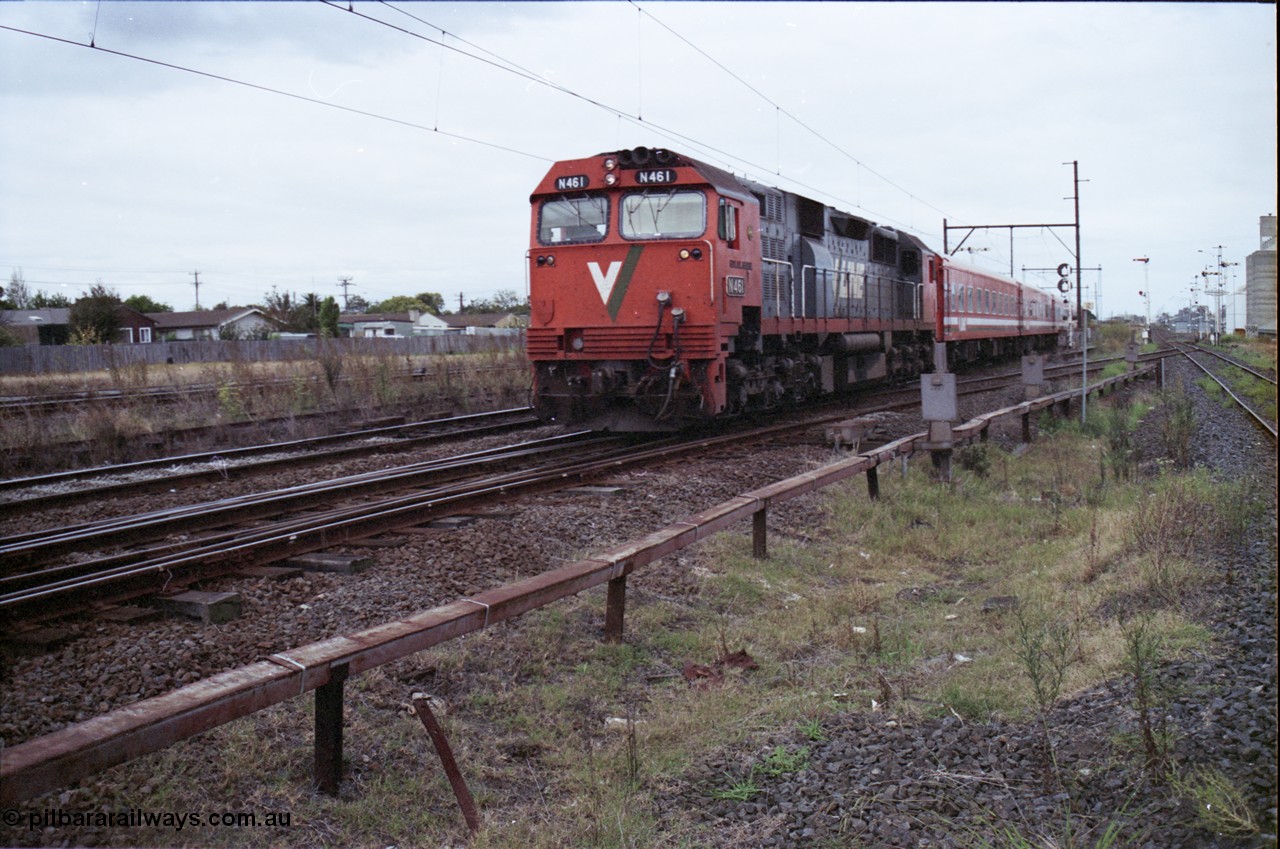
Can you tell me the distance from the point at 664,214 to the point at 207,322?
6550 centimetres

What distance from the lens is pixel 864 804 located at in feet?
11.1

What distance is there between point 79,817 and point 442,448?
961 centimetres

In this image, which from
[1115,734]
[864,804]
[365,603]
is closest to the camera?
[864,804]

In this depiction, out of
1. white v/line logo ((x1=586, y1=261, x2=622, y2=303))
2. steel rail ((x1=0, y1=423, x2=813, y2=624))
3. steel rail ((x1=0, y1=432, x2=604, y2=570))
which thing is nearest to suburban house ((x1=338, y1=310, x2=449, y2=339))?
white v/line logo ((x1=586, y1=261, x2=622, y2=303))

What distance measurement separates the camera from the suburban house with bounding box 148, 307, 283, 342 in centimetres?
6450

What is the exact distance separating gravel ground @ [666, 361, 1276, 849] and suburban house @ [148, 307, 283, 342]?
63.2 meters

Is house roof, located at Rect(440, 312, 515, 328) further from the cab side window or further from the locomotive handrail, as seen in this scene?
the locomotive handrail

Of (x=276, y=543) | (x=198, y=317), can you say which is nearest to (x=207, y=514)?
(x=276, y=543)

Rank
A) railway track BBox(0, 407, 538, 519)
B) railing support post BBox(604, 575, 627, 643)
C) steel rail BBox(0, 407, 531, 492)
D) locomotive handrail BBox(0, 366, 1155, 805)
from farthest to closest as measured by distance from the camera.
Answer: steel rail BBox(0, 407, 531, 492) → railway track BBox(0, 407, 538, 519) → railing support post BBox(604, 575, 627, 643) → locomotive handrail BBox(0, 366, 1155, 805)

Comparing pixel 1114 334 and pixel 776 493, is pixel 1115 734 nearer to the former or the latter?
pixel 776 493

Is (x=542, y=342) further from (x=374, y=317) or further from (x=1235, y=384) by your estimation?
(x=374, y=317)

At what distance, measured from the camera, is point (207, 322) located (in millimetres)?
69312

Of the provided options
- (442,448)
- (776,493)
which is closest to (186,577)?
(776,493)

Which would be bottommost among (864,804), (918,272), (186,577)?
(864,804)
